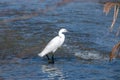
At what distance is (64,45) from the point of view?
15.1m

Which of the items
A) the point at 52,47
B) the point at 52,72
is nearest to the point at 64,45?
the point at 52,47

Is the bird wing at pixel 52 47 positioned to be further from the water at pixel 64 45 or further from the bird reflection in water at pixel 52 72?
the bird reflection in water at pixel 52 72

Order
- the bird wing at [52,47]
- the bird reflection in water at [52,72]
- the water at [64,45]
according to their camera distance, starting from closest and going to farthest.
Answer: the bird reflection in water at [52,72], the water at [64,45], the bird wing at [52,47]

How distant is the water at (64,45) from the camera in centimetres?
1121

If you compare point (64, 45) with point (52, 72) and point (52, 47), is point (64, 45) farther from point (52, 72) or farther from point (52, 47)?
point (52, 72)

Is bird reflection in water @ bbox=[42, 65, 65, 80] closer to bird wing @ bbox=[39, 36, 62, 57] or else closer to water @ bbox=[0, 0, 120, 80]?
water @ bbox=[0, 0, 120, 80]

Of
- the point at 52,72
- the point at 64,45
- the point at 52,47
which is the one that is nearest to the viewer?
the point at 52,72

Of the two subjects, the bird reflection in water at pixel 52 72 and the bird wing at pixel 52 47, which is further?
the bird wing at pixel 52 47

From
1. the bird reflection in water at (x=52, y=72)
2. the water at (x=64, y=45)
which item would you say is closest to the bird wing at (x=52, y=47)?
the water at (x=64, y=45)

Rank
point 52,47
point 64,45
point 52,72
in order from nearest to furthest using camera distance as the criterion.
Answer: point 52,72
point 52,47
point 64,45

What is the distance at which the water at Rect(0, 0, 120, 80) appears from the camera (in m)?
11.2

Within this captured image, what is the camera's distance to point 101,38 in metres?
15.9

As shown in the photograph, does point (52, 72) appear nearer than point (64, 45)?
Yes

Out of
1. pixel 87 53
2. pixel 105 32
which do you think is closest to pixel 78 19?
pixel 105 32
